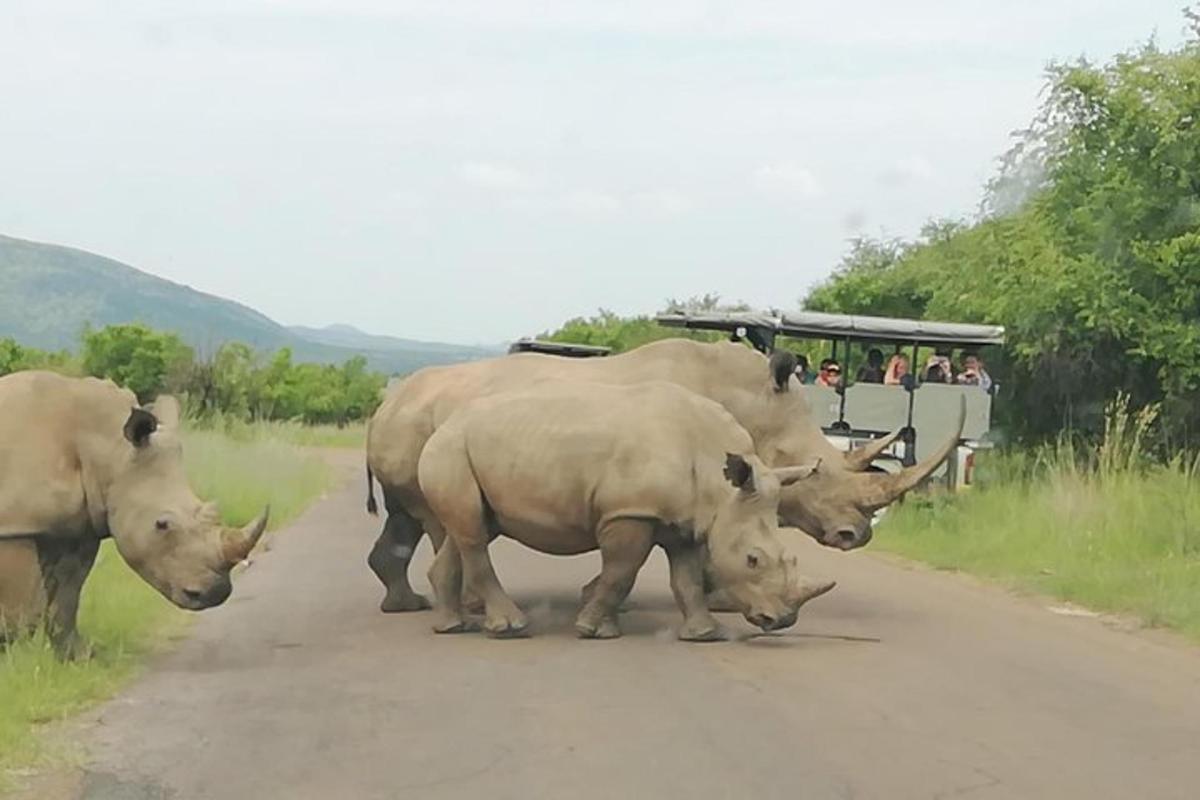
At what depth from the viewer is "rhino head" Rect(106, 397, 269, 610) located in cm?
1065

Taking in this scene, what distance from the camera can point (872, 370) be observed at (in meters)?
21.1

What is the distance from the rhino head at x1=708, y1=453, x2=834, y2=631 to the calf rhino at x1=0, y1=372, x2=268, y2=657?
2.72m

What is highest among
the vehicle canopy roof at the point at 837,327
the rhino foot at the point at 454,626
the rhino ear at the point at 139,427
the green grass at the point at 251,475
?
the vehicle canopy roof at the point at 837,327

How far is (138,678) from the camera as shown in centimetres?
1032

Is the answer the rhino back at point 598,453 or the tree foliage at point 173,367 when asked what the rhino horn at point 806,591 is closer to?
the rhino back at point 598,453

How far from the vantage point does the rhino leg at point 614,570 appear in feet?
38.2

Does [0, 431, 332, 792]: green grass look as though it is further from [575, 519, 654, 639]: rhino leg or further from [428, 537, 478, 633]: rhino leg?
[575, 519, 654, 639]: rhino leg

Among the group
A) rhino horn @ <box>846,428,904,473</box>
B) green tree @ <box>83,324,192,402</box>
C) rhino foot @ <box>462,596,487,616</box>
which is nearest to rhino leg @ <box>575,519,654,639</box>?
rhino foot @ <box>462,596,487,616</box>

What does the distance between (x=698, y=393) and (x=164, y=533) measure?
4.40 m

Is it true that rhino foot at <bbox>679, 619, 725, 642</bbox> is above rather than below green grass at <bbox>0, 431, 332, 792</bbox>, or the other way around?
above

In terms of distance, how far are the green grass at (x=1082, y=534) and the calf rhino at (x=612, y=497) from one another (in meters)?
2.84

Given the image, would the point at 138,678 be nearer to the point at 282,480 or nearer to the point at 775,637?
the point at 775,637

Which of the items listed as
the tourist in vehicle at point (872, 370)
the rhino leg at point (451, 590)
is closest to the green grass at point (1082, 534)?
the tourist in vehicle at point (872, 370)

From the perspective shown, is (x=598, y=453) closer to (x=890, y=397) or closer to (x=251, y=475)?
(x=890, y=397)
